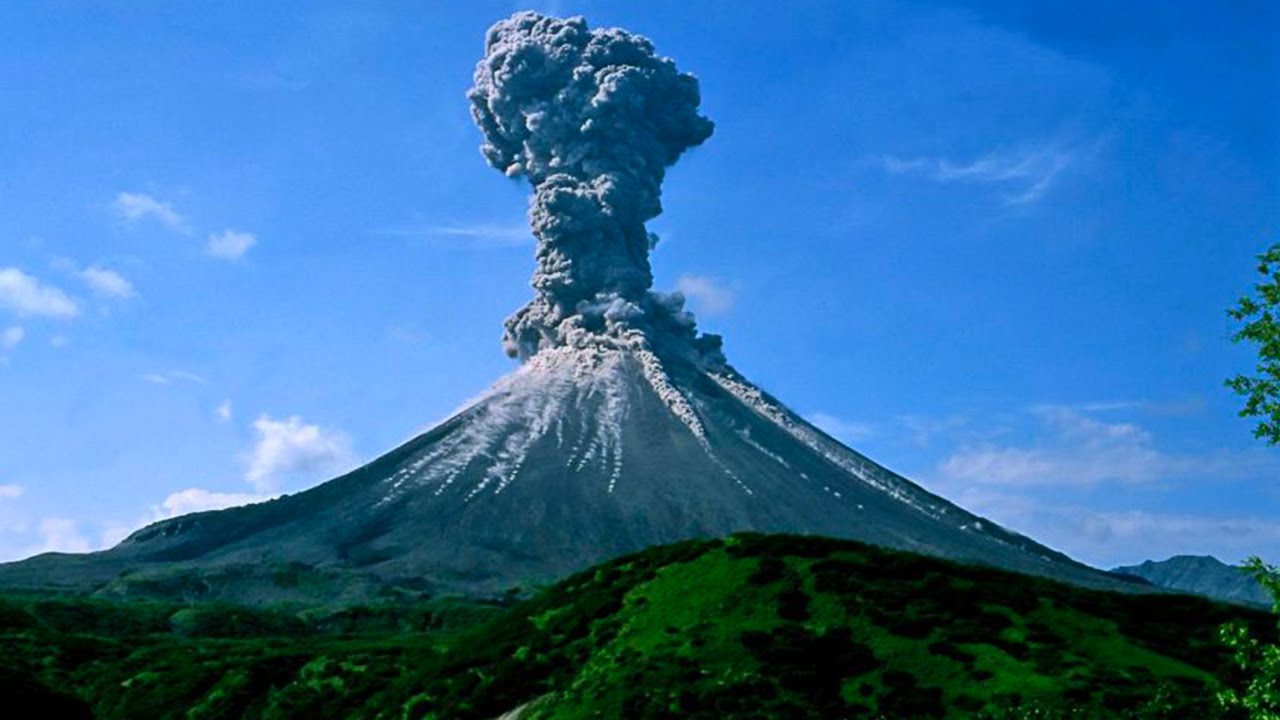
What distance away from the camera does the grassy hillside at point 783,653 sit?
55000 mm

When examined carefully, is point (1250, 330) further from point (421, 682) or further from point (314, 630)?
point (314, 630)

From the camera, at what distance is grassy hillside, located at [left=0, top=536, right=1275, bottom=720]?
180 ft

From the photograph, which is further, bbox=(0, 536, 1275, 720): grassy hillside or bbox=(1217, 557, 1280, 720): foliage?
bbox=(0, 536, 1275, 720): grassy hillside

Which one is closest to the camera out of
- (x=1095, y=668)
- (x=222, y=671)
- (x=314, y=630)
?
(x=1095, y=668)

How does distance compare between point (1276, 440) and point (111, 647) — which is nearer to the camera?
point (1276, 440)

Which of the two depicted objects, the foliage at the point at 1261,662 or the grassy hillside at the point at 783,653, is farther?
the grassy hillside at the point at 783,653

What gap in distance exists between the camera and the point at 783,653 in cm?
5878

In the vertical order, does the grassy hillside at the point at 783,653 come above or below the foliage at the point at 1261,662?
above

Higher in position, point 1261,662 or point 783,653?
point 783,653

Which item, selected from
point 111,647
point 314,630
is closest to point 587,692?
point 111,647

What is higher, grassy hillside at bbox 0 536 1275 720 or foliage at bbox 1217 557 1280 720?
grassy hillside at bbox 0 536 1275 720

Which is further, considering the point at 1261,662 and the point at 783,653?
the point at 783,653

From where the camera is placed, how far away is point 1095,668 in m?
57.1

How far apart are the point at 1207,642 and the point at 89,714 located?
51.9 metres
